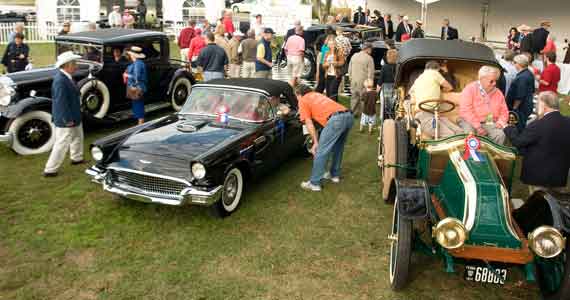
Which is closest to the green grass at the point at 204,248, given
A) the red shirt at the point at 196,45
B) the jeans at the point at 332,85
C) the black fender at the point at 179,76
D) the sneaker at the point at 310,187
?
the sneaker at the point at 310,187

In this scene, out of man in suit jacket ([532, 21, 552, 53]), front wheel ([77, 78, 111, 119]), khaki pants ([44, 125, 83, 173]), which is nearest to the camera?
khaki pants ([44, 125, 83, 173])

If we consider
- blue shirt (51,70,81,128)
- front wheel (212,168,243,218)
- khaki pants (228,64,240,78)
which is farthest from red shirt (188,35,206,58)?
front wheel (212,168,243,218)

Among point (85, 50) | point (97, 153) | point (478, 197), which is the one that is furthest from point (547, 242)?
point (85, 50)

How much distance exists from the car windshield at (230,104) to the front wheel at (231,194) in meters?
0.95

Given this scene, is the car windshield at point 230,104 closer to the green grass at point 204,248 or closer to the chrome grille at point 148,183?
the green grass at point 204,248

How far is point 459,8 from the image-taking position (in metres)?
22.5

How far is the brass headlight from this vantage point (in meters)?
3.60

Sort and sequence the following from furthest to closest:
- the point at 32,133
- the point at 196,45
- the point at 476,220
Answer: the point at 196,45 < the point at 32,133 < the point at 476,220

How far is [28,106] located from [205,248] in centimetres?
434

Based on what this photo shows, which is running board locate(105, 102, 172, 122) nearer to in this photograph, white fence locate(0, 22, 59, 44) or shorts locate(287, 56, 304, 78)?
shorts locate(287, 56, 304, 78)

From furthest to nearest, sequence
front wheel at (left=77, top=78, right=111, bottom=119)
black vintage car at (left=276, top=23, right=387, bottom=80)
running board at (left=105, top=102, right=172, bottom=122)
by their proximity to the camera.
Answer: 1. black vintage car at (left=276, top=23, right=387, bottom=80)
2. running board at (left=105, top=102, right=172, bottom=122)
3. front wheel at (left=77, top=78, right=111, bottom=119)

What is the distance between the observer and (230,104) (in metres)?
6.55

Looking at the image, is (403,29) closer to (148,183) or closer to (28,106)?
(28,106)

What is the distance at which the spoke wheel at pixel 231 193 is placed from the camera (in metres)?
5.57
